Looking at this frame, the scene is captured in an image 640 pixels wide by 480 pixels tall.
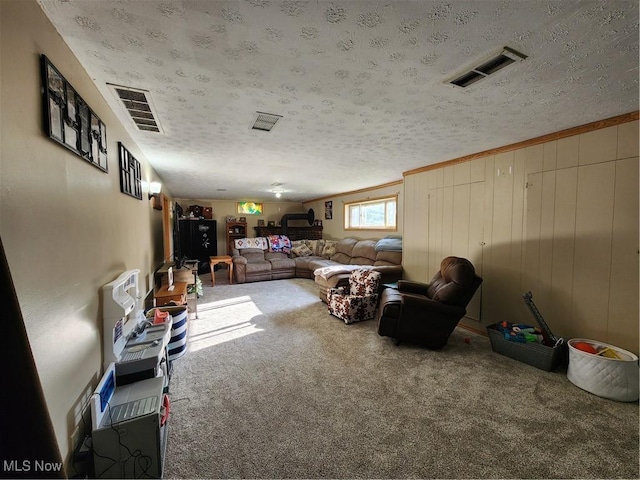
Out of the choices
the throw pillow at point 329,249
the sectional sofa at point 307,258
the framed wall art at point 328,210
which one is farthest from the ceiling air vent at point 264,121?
the framed wall art at point 328,210

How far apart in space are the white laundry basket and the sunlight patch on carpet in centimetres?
305

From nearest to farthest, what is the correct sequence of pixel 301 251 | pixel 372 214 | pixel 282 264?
pixel 372 214 < pixel 282 264 < pixel 301 251

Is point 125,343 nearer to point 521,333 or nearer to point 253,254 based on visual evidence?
point 521,333

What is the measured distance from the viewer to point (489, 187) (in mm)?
3047

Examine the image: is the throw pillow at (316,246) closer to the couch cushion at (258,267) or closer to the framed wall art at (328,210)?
the framed wall art at (328,210)

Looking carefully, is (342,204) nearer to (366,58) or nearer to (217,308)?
(217,308)

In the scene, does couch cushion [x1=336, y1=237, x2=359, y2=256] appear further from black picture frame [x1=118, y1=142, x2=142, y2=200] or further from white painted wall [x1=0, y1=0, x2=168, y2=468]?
white painted wall [x1=0, y1=0, x2=168, y2=468]

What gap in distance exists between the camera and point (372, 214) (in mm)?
6055

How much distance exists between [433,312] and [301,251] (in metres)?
4.77

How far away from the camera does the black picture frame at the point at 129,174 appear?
213 centimetres

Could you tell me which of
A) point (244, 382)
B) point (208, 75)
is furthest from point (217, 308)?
point (208, 75)

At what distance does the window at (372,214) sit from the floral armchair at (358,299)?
192 centimetres

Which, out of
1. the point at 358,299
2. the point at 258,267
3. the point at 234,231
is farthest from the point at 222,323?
the point at 234,231

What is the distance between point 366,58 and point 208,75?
3.02 feet
